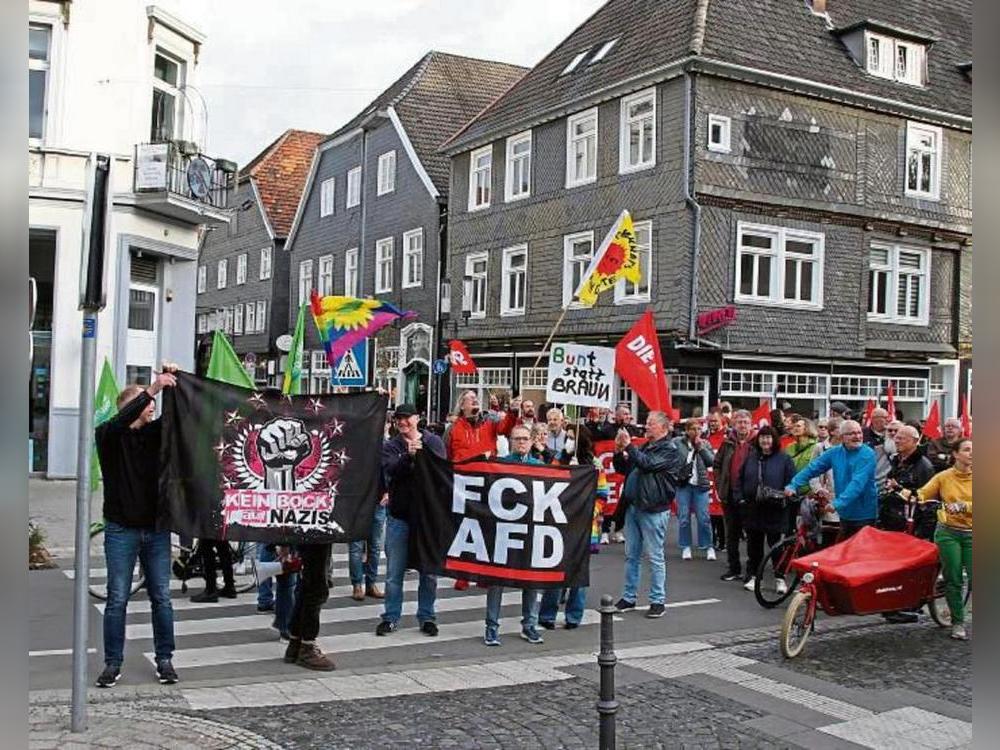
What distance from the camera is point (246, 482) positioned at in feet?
25.5

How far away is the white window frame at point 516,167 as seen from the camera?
1191 inches

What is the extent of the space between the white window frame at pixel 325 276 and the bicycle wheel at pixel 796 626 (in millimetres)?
35717

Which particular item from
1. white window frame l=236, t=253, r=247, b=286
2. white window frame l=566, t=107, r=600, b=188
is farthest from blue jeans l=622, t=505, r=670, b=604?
white window frame l=236, t=253, r=247, b=286

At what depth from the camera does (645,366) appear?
13.7 meters

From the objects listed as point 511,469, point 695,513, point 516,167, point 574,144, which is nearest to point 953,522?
point 511,469

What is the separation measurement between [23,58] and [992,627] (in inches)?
78.8

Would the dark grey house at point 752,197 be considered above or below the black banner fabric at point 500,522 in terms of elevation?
above

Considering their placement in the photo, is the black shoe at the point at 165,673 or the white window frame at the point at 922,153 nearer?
the black shoe at the point at 165,673

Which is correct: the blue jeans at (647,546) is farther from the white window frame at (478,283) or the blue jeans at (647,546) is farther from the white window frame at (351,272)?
the white window frame at (351,272)

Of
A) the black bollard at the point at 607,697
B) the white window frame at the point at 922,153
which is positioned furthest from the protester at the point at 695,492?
the white window frame at the point at 922,153

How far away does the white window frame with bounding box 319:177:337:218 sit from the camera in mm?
42656

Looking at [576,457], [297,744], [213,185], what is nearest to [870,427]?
[576,457]

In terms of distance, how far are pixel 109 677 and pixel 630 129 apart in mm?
21959

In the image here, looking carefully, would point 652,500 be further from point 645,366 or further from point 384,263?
point 384,263
